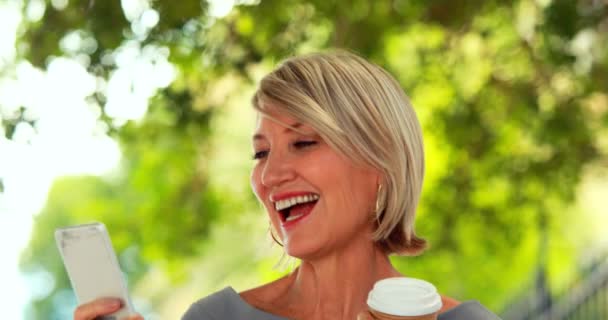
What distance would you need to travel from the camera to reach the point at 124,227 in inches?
275

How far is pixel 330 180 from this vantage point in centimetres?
248

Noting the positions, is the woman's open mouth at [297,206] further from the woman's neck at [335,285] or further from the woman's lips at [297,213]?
the woman's neck at [335,285]

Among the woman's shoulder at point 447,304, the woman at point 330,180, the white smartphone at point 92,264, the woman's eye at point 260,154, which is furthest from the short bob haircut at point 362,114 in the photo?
the white smartphone at point 92,264

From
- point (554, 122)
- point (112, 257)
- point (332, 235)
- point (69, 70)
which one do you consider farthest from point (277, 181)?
point (554, 122)

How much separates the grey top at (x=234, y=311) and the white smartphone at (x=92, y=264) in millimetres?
493

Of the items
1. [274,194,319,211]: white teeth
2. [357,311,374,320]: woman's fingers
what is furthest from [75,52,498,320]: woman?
[357,311,374,320]: woman's fingers

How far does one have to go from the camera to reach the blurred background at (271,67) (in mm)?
4570

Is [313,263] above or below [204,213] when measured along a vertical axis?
above

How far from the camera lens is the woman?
2.49m

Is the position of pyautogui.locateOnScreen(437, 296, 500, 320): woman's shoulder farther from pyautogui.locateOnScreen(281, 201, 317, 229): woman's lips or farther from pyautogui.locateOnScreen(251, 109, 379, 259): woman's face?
pyautogui.locateOnScreen(281, 201, 317, 229): woman's lips

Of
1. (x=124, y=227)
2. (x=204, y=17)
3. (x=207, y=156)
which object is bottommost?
(x=124, y=227)

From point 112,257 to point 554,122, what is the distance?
446 centimetres

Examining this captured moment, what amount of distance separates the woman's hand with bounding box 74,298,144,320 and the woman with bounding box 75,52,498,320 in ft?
1.68

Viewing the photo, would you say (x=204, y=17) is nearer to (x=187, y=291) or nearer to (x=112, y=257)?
(x=112, y=257)
